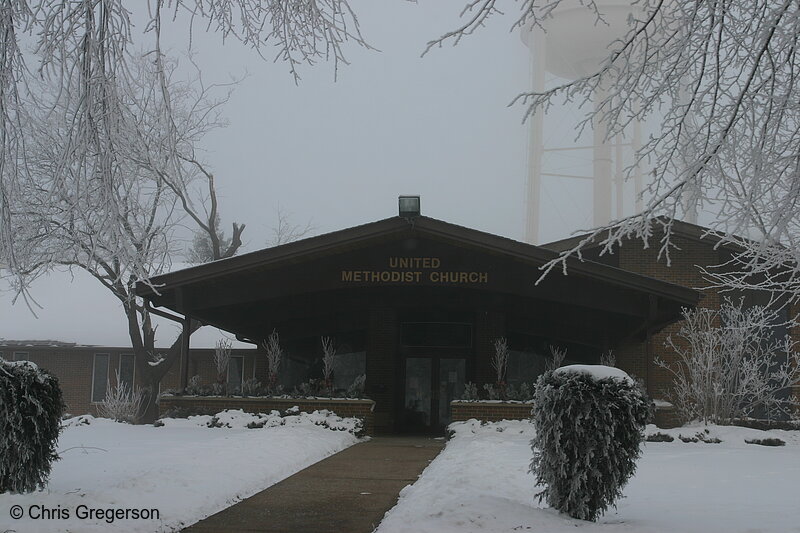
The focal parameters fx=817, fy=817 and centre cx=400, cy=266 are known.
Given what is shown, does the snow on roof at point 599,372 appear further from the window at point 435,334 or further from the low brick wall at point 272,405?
the window at point 435,334

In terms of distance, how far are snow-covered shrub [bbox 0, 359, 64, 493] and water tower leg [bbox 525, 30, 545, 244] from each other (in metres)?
27.0

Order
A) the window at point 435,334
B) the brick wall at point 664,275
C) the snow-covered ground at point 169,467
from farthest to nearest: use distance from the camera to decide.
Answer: the window at point 435,334, the brick wall at point 664,275, the snow-covered ground at point 169,467

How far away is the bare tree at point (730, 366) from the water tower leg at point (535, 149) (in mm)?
13683

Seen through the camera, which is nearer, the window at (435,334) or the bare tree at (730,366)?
the bare tree at (730,366)

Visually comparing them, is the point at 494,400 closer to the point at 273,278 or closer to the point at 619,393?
the point at 273,278

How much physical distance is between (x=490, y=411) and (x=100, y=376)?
689 inches

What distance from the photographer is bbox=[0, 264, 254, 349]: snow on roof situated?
30.3 meters

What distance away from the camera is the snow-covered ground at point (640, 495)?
694 cm

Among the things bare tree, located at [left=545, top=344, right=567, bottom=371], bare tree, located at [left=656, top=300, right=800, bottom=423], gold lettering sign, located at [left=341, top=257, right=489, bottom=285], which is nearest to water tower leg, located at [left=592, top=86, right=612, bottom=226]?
bare tree, located at [left=656, top=300, right=800, bottom=423]

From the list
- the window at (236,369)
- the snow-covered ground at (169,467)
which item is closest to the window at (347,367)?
the snow-covered ground at (169,467)

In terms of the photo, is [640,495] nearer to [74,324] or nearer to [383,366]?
[383,366]

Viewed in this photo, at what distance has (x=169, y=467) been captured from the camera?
977cm

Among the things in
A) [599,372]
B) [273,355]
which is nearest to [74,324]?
[273,355]

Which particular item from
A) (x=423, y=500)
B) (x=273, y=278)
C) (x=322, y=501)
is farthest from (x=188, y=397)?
(x=423, y=500)
